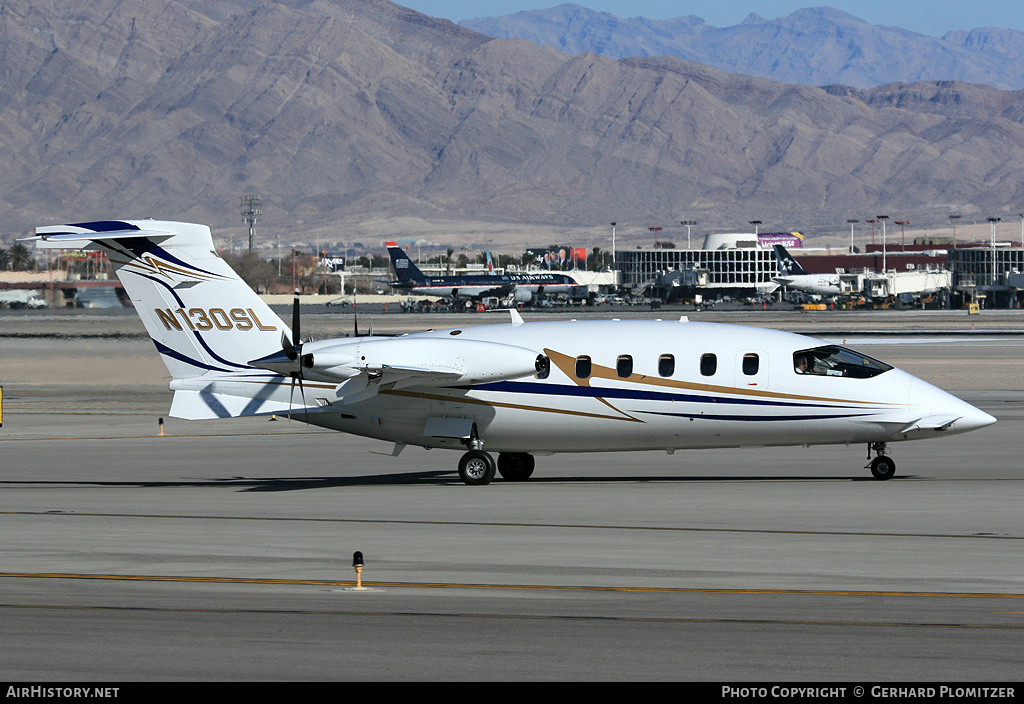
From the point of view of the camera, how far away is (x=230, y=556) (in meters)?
18.5

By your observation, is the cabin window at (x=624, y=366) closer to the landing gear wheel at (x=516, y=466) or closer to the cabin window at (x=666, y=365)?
the cabin window at (x=666, y=365)

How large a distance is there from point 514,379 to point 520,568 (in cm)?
986

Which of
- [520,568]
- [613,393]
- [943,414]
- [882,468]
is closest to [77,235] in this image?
[613,393]

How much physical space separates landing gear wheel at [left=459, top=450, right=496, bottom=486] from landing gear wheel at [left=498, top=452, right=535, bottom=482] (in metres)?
1.47

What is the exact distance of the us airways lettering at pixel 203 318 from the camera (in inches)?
1099

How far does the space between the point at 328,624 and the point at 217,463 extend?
1847 centimetres

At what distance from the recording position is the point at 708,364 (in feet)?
88.4

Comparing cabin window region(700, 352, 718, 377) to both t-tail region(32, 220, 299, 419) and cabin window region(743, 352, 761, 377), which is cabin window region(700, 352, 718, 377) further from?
t-tail region(32, 220, 299, 419)

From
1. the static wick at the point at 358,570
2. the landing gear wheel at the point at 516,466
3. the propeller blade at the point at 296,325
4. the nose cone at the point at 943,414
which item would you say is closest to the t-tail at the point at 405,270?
the landing gear wheel at the point at 516,466

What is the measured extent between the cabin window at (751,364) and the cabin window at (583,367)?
3.24 metres

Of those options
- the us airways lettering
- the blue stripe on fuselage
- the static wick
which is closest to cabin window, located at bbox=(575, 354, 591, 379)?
the blue stripe on fuselage
